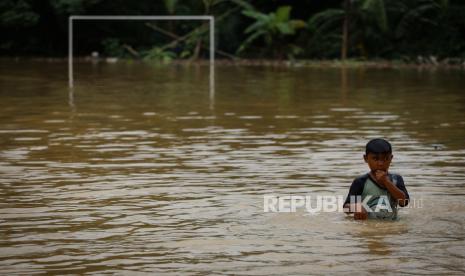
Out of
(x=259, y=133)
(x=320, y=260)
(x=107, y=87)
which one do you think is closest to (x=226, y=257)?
(x=320, y=260)

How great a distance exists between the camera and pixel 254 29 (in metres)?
38.1

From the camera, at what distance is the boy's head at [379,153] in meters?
7.46

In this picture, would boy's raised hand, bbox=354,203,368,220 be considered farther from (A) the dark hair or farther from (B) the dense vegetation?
(B) the dense vegetation

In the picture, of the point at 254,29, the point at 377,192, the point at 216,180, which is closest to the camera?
the point at 377,192

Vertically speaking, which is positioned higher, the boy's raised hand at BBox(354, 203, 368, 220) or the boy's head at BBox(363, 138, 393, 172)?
the boy's head at BBox(363, 138, 393, 172)

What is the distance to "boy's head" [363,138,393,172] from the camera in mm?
7465

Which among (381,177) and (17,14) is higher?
(17,14)

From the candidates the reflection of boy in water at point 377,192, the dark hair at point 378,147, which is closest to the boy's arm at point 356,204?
the reflection of boy in water at point 377,192

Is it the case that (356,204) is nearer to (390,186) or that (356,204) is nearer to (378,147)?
(390,186)

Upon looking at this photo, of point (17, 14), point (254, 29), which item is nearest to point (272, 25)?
point (254, 29)

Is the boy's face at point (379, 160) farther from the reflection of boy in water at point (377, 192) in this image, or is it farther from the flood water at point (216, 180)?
the flood water at point (216, 180)

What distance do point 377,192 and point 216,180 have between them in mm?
2560

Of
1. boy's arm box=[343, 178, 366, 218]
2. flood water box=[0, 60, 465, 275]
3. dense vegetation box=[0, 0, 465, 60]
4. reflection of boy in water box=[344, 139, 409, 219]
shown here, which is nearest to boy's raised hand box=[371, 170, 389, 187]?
reflection of boy in water box=[344, 139, 409, 219]

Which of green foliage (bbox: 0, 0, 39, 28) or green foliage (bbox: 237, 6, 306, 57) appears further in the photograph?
green foliage (bbox: 0, 0, 39, 28)
